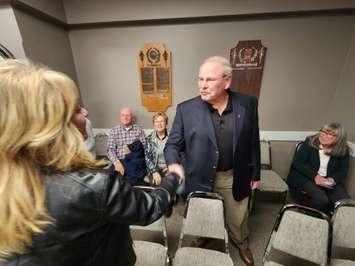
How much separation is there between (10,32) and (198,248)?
2.48 metres

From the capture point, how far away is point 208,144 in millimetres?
1688

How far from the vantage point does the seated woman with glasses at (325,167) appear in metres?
2.33

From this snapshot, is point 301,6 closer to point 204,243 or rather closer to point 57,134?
point 204,243

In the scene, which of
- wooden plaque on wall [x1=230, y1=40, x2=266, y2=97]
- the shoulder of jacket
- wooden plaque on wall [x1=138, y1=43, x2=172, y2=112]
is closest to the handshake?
wooden plaque on wall [x1=230, y1=40, x2=266, y2=97]

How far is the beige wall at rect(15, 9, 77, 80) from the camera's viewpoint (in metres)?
2.23

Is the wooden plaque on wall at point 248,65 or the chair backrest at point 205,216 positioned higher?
the wooden plaque on wall at point 248,65

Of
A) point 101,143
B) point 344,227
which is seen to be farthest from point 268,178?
point 101,143

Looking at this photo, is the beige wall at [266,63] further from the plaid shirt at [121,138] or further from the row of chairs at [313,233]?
the row of chairs at [313,233]

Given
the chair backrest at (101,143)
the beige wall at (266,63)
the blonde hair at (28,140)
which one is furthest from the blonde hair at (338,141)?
the chair backrest at (101,143)

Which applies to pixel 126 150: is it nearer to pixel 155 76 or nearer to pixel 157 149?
pixel 157 149

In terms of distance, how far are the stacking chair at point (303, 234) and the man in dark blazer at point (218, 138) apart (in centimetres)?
40

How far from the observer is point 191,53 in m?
2.94

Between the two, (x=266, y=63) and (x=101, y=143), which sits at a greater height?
(x=266, y=63)

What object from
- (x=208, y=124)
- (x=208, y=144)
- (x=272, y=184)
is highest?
(x=208, y=124)
